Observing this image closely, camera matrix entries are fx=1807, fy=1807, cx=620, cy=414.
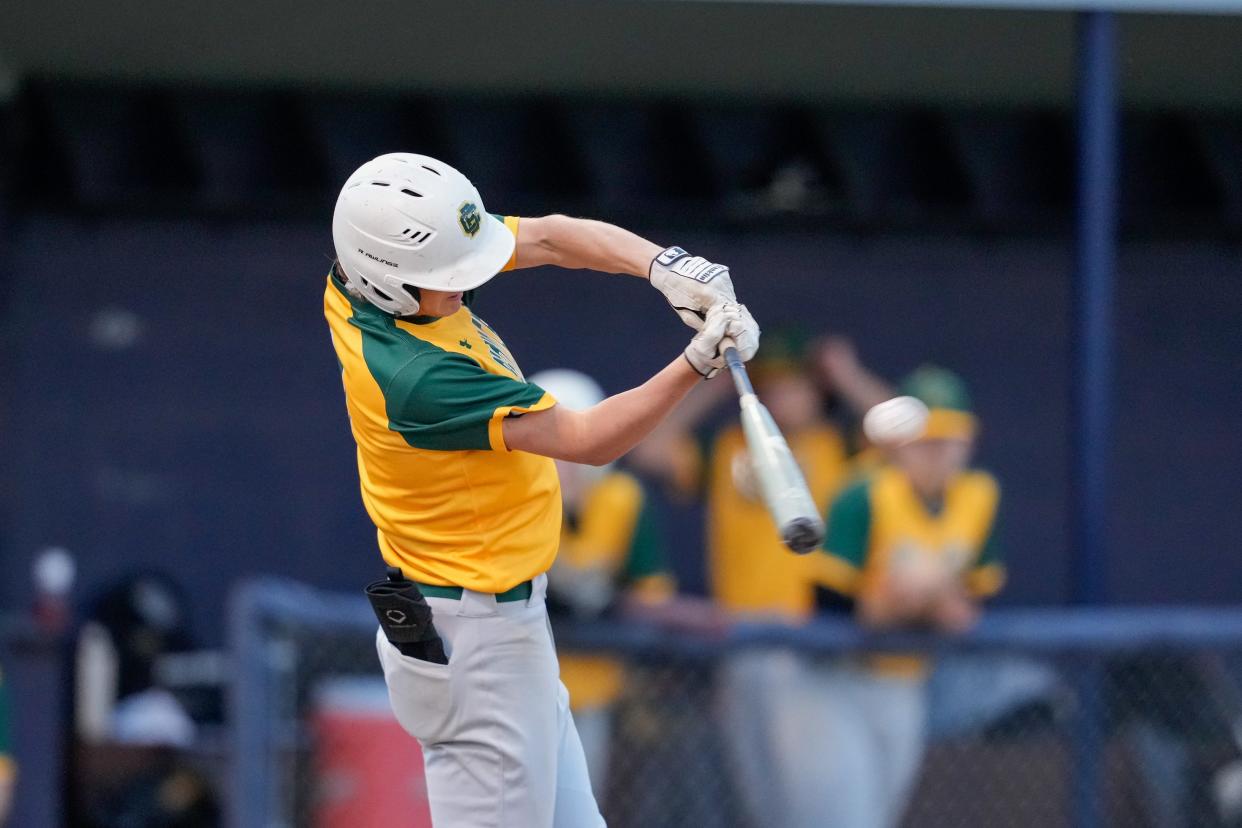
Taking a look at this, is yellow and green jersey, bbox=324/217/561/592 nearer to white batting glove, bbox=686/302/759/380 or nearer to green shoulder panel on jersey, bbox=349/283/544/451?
green shoulder panel on jersey, bbox=349/283/544/451

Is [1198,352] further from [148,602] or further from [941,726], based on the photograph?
[148,602]

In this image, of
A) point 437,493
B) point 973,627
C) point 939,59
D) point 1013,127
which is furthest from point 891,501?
point 1013,127

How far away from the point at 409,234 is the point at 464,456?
41cm

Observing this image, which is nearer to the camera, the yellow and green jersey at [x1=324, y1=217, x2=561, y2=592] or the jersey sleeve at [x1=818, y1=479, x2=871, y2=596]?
the yellow and green jersey at [x1=324, y1=217, x2=561, y2=592]

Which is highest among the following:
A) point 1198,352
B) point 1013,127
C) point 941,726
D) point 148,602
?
point 1013,127

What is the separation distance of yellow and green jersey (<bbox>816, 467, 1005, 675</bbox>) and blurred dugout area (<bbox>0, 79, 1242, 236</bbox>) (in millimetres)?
2680

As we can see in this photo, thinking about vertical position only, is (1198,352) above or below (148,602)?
above

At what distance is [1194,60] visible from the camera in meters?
7.00

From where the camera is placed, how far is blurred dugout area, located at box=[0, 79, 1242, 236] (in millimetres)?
7023

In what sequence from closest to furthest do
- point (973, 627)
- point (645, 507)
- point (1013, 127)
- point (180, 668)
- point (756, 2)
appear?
point (973, 627), point (645, 507), point (756, 2), point (180, 668), point (1013, 127)

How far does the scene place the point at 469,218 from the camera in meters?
3.15

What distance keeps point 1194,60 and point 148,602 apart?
4.49m

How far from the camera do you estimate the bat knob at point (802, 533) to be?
264 cm

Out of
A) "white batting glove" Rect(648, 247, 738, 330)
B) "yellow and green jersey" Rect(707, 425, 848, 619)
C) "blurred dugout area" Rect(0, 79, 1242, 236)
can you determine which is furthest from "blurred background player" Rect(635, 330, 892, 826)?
"white batting glove" Rect(648, 247, 738, 330)
